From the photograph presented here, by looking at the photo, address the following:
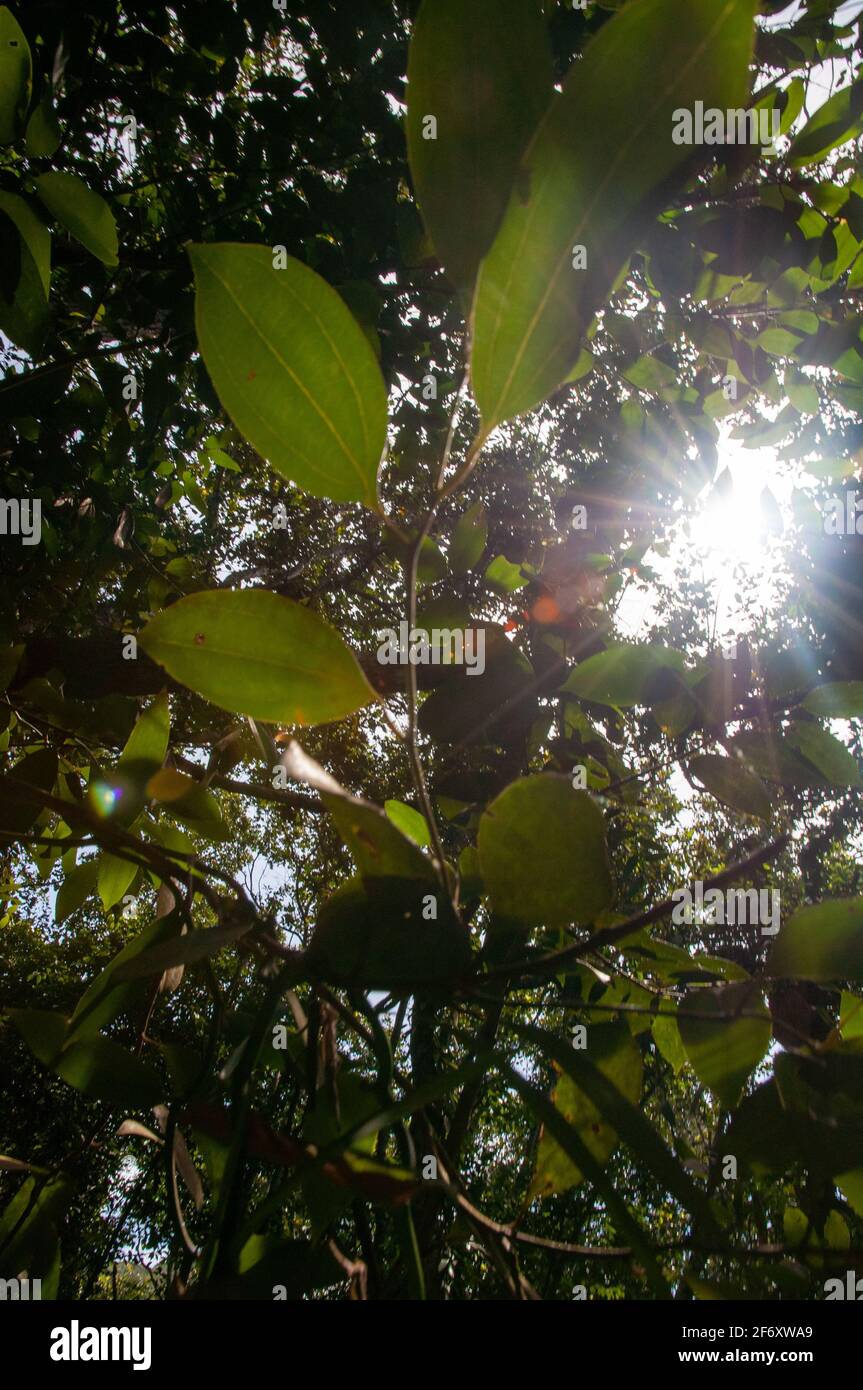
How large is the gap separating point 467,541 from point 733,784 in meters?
0.33

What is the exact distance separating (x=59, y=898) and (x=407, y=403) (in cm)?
131

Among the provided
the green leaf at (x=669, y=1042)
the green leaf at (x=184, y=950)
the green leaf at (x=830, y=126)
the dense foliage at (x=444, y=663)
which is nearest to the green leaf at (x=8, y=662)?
the dense foliage at (x=444, y=663)

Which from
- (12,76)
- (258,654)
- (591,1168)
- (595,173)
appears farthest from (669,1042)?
(12,76)

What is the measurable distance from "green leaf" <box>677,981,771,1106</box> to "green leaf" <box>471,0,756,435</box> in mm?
321

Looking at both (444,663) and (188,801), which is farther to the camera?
(444,663)

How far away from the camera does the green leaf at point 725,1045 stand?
1.29ft

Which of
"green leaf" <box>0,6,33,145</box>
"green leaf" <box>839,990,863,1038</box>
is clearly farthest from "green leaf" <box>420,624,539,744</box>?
"green leaf" <box>0,6,33,145</box>

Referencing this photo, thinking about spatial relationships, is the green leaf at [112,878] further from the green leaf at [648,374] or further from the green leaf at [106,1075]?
the green leaf at [648,374]

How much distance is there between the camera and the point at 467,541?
70cm

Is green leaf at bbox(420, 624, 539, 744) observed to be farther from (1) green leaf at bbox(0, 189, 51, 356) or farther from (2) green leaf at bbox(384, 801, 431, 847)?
(1) green leaf at bbox(0, 189, 51, 356)

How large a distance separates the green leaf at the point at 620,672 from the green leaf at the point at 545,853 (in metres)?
0.25

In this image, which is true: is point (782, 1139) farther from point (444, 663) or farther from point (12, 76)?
point (12, 76)

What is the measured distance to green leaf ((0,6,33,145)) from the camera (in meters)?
0.55
